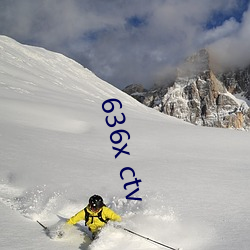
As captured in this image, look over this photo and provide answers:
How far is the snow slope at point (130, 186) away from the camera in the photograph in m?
5.65

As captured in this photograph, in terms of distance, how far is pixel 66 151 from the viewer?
37.3ft

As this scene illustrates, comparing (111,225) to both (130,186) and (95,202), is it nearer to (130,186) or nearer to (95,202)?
(95,202)

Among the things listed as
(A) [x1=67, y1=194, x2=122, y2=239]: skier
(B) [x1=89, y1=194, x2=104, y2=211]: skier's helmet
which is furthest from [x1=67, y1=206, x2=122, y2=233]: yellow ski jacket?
(B) [x1=89, y1=194, x2=104, y2=211]: skier's helmet

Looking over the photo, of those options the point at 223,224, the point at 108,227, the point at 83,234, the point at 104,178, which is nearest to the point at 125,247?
the point at 108,227

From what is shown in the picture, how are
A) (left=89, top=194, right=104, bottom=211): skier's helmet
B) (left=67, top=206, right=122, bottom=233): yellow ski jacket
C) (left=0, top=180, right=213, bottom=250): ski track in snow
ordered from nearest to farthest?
(left=0, top=180, right=213, bottom=250): ski track in snow
(left=89, top=194, right=104, bottom=211): skier's helmet
(left=67, top=206, right=122, bottom=233): yellow ski jacket

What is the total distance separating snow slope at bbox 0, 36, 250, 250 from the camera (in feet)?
18.5

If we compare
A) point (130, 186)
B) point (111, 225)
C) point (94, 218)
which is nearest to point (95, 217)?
point (94, 218)

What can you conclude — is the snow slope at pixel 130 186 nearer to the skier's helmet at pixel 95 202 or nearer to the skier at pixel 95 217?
the skier at pixel 95 217

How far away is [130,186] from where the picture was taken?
834cm

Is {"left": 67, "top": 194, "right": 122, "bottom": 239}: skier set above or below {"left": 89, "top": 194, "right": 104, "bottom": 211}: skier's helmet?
below

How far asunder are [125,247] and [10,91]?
2255 centimetres

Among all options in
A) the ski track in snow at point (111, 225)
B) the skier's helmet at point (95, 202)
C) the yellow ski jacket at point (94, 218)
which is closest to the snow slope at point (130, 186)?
the ski track in snow at point (111, 225)

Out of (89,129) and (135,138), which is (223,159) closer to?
(135,138)

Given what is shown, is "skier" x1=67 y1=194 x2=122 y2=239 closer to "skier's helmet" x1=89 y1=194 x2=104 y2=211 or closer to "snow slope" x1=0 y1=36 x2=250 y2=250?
"skier's helmet" x1=89 y1=194 x2=104 y2=211
